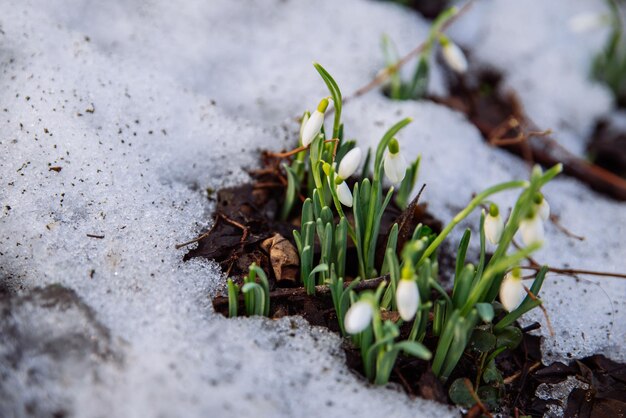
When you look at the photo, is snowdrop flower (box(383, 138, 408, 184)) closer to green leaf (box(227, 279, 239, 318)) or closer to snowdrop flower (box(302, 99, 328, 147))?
snowdrop flower (box(302, 99, 328, 147))

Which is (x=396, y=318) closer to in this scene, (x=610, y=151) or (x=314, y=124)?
(x=314, y=124)

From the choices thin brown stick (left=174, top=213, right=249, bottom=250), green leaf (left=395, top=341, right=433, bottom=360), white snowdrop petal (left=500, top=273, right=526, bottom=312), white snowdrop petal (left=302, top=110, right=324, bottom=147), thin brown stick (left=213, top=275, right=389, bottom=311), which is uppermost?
white snowdrop petal (left=302, top=110, right=324, bottom=147)

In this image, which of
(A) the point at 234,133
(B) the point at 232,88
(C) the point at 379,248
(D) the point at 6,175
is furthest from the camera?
(B) the point at 232,88

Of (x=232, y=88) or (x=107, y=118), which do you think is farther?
(x=232, y=88)

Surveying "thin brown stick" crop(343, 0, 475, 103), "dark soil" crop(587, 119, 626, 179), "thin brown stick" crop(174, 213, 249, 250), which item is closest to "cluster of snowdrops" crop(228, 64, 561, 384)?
"thin brown stick" crop(174, 213, 249, 250)

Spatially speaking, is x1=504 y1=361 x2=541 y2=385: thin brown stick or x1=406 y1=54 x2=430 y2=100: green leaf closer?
x1=504 y1=361 x2=541 y2=385: thin brown stick

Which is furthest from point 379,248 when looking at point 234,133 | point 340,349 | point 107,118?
point 107,118

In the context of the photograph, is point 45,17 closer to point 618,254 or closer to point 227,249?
point 227,249
